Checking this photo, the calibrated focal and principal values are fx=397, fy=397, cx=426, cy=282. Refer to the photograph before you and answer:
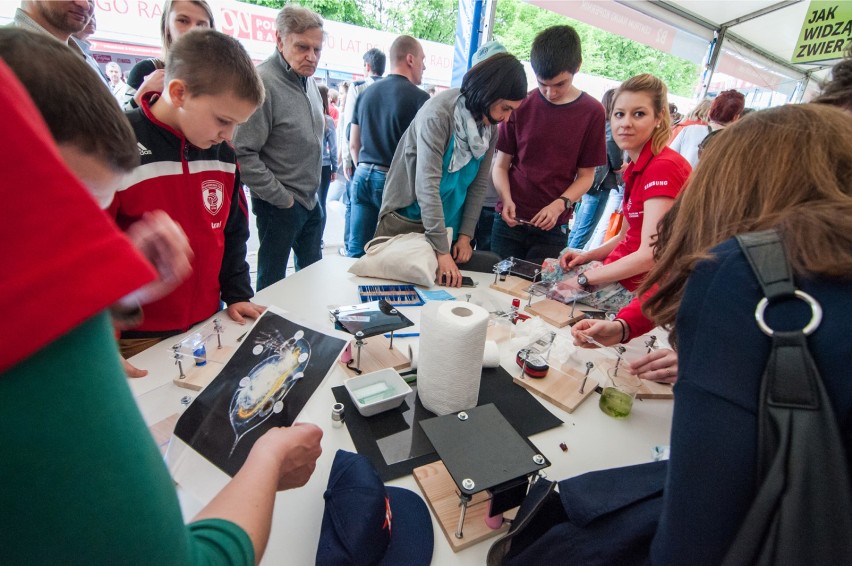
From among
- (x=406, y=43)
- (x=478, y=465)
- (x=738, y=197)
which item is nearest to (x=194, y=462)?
(x=478, y=465)

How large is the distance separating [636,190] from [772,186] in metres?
1.00

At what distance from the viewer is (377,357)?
106 cm

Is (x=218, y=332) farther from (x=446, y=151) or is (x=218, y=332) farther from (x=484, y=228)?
(x=484, y=228)

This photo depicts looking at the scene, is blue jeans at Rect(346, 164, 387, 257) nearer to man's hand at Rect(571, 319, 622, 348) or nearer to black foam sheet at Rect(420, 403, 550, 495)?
man's hand at Rect(571, 319, 622, 348)

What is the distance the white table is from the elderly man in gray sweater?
70cm

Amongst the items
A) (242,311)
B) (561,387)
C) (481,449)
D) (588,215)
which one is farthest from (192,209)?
(588,215)

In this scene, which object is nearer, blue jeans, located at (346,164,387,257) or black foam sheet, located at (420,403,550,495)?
black foam sheet, located at (420,403,550,495)

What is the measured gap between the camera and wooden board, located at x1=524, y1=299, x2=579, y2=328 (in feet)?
4.46

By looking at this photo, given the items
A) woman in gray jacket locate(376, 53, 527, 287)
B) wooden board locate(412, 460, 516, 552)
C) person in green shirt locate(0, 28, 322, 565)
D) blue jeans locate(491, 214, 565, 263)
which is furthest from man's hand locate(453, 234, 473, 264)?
person in green shirt locate(0, 28, 322, 565)

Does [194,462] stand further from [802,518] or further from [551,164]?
[551,164]

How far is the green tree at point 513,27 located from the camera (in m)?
8.57

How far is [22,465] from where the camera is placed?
225 millimetres

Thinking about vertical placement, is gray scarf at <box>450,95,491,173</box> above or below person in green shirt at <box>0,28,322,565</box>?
above

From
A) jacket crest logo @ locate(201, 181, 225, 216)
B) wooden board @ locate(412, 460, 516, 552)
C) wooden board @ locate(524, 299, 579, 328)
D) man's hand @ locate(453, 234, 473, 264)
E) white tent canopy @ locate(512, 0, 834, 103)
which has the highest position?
white tent canopy @ locate(512, 0, 834, 103)
